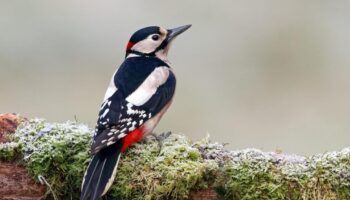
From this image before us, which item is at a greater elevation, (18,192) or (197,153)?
(197,153)

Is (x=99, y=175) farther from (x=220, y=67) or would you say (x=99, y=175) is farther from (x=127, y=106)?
(x=220, y=67)

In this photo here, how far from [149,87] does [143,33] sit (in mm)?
669

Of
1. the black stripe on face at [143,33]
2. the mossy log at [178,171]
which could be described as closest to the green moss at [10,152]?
the mossy log at [178,171]

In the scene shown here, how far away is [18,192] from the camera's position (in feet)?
15.1

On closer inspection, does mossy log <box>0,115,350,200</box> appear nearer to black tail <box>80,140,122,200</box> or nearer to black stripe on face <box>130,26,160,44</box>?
black tail <box>80,140,122,200</box>

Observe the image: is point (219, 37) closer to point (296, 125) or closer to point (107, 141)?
point (296, 125)

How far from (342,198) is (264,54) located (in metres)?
6.34

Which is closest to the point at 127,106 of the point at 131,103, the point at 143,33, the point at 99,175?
the point at 131,103

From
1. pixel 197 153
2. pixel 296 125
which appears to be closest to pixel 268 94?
pixel 296 125

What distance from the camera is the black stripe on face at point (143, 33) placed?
598 cm

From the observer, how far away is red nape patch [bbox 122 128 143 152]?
490 centimetres

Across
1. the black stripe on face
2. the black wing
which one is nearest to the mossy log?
the black wing

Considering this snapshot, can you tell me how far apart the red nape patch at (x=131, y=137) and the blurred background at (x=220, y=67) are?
10.5 feet

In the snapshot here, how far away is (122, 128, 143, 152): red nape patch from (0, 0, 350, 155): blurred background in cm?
319
